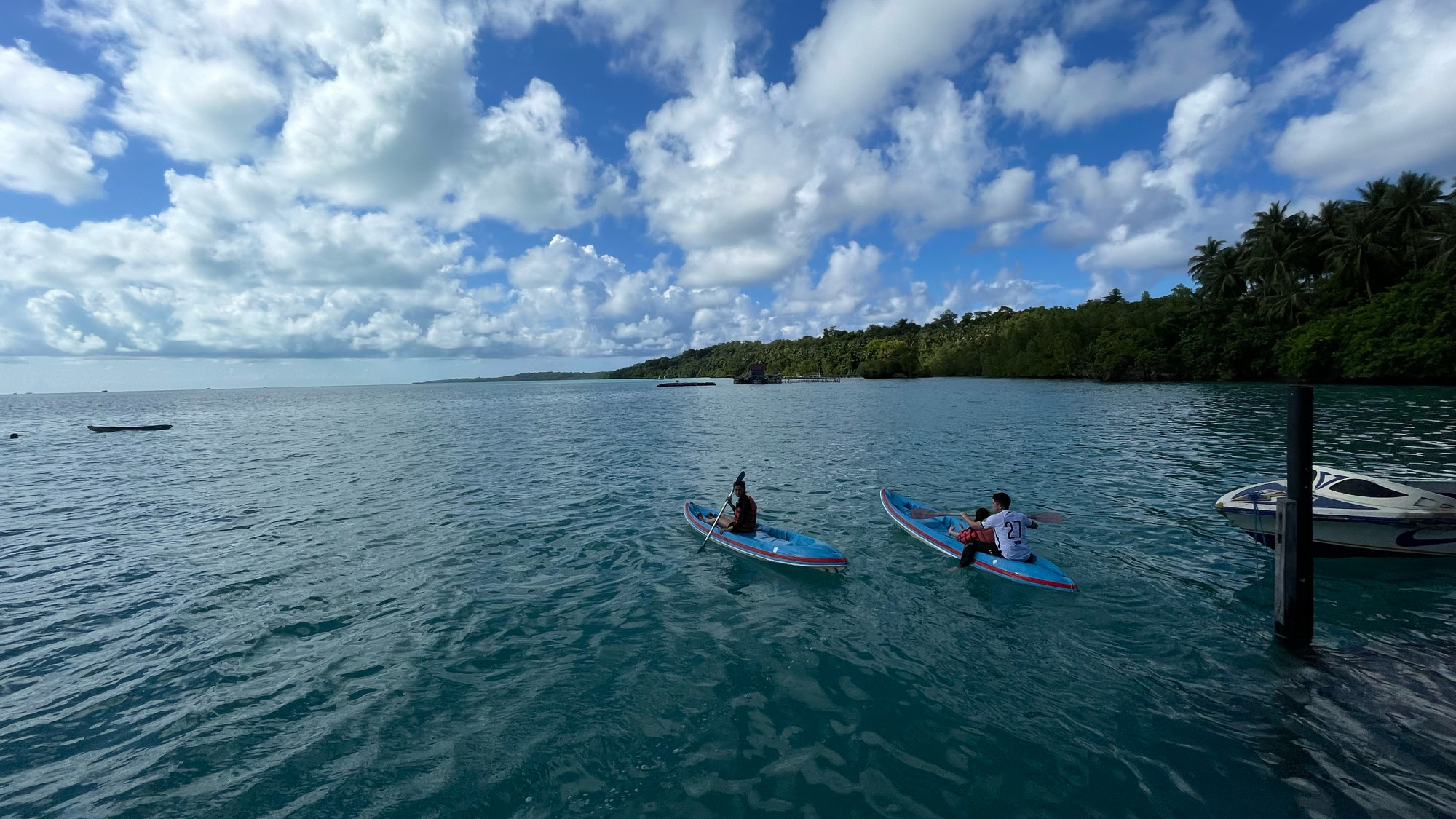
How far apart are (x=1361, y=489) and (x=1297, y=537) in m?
6.59

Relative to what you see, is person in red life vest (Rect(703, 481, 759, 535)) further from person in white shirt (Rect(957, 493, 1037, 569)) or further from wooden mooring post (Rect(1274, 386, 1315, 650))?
wooden mooring post (Rect(1274, 386, 1315, 650))

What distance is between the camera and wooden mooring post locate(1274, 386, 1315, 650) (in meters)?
9.39

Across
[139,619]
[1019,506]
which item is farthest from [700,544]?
[139,619]

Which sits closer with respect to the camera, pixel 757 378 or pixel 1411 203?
pixel 1411 203

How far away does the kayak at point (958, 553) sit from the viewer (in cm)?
1289

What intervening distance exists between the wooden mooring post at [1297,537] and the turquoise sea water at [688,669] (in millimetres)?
616

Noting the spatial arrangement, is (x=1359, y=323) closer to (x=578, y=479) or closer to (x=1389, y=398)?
(x=1389, y=398)

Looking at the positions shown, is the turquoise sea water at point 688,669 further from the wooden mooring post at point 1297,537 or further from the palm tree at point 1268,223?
the palm tree at point 1268,223

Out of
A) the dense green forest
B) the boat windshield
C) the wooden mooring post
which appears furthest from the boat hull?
the dense green forest

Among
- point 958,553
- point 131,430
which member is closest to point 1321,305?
point 958,553

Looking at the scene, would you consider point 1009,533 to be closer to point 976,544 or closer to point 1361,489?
point 976,544

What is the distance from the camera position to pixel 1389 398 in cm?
5078

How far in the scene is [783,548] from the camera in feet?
49.4

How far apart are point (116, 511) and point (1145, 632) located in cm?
3722
